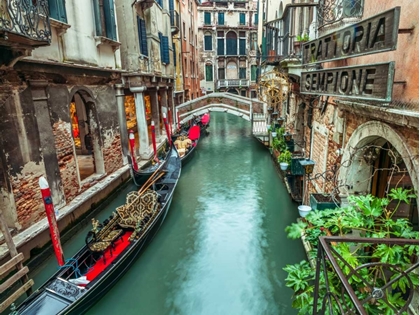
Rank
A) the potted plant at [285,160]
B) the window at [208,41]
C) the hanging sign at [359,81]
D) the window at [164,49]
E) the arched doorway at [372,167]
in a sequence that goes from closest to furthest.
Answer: the hanging sign at [359,81] < the arched doorway at [372,167] < the potted plant at [285,160] < the window at [164,49] < the window at [208,41]

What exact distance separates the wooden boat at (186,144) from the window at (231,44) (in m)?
17.1

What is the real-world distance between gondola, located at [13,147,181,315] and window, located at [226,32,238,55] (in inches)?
975

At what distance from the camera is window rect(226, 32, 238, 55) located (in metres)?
28.6

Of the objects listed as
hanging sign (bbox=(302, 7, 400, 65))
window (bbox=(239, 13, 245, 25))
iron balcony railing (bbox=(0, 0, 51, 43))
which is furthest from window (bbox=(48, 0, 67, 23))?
window (bbox=(239, 13, 245, 25))

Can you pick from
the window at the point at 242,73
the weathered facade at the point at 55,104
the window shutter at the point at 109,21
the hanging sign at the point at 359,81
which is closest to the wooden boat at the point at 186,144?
the weathered facade at the point at 55,104

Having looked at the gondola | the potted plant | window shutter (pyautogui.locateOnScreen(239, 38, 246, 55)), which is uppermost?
window shutter (pyautogui.locateOnScreen(239, 38, 246, 55))

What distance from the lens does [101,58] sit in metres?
7.32

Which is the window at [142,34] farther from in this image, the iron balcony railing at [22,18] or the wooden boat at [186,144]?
the iron balcony railing at [22,18]

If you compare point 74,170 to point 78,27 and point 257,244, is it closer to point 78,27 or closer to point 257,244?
point 78,27

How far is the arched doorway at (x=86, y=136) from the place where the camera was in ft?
24.0

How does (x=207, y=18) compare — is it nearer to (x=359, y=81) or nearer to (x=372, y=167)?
(x=372, y=167)

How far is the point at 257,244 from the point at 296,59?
3.81 meters

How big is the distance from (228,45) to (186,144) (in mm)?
19579

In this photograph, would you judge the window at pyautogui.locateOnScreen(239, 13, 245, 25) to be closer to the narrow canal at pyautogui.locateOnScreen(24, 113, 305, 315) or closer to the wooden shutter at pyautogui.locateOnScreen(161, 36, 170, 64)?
the wooden shutter at pyautogui.locateOnScreen(161, 36, 170, 64)
